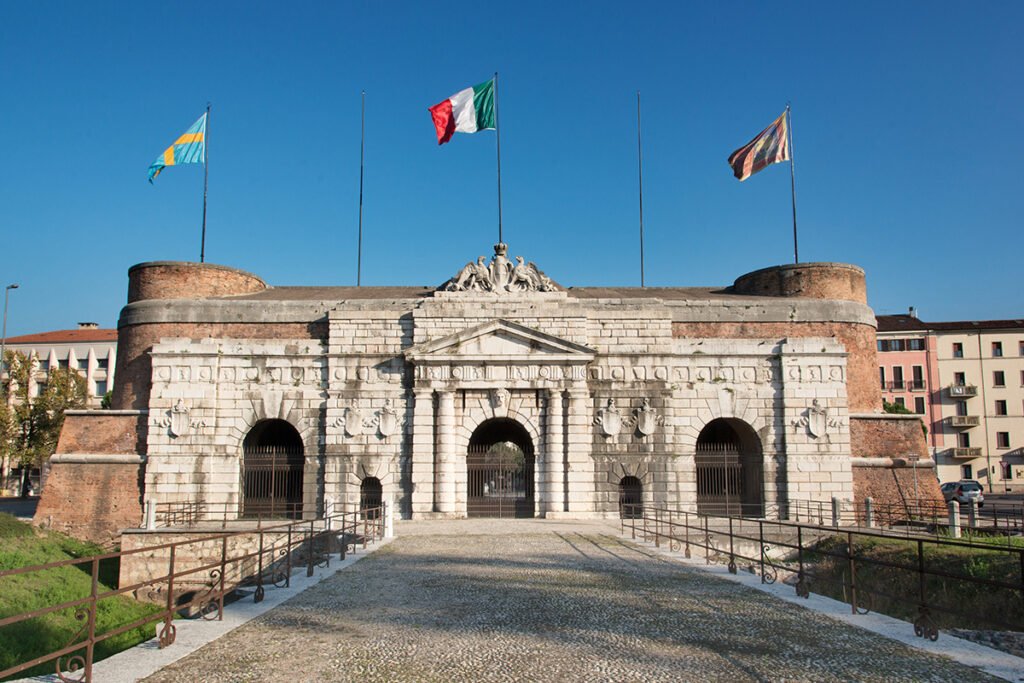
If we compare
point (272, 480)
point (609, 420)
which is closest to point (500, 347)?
point (609, 420)

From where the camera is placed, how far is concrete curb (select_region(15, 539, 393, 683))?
7.03m

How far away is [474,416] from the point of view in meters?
26.4

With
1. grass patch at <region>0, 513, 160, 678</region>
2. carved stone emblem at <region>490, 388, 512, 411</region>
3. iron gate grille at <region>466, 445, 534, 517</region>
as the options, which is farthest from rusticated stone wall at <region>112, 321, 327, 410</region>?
iron gate grille at <region>466, 445, 534, 517</region>

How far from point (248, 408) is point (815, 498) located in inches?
739

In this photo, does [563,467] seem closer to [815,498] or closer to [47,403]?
[815,498]

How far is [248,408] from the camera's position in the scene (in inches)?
1061

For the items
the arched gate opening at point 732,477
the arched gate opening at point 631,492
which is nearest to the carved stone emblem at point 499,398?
the arched gate opening at point 631,492

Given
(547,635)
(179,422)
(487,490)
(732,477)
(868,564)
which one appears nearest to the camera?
(547,635)

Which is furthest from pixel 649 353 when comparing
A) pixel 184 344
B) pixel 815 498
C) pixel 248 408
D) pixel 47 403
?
pixel 47 403

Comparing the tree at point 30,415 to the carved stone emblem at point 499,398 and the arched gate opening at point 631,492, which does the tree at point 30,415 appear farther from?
the arched gate opening at point 631,492

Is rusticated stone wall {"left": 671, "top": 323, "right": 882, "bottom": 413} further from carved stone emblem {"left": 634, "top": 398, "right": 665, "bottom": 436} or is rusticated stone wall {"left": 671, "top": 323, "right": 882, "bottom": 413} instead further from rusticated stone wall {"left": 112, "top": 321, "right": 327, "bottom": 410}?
rusticated stone wall {"left": 112, "top": 321, "right": 327, "bottom": 410}

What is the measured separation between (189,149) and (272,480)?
13901mm

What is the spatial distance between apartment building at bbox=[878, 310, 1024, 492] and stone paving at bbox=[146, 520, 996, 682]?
47582 mm

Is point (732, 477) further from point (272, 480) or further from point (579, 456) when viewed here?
point (272, 480)
